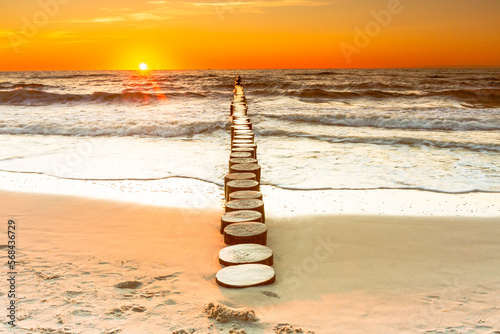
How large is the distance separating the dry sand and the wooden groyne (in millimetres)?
102

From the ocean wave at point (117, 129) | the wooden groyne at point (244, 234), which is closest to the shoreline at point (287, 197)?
the wooden groyne at point (244, 234)

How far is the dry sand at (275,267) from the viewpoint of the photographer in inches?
91.4

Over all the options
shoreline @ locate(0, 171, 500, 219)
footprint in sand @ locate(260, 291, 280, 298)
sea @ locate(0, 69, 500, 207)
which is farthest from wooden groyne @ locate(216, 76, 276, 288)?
sea @ locate(0, 69, 500, 207)

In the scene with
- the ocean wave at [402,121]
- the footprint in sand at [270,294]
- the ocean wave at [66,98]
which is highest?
the ocean wave at [66,98]

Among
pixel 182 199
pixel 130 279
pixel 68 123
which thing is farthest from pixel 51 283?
pixel 68 123

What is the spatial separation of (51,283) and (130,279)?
20.5 inches

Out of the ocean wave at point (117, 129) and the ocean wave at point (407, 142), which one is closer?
the ocean wave at point (407, 142)

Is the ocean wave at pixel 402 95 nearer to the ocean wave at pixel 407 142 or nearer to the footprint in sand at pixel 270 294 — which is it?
the ocean wave at pixel 407 142

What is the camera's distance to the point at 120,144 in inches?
366

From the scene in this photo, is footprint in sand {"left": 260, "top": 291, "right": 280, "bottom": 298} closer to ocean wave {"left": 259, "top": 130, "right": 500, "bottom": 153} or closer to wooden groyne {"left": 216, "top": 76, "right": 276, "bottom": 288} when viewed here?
wooden groyne {"left": 216, "top": 76, "right": 276, "bottom": 288}

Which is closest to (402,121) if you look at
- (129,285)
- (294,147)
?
(294,147)

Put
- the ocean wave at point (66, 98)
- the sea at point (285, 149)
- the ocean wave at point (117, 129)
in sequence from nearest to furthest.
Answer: the sea at point (285, 149)
the ocean wave at point (117, 129)
the ocean wave at point (66, 98)

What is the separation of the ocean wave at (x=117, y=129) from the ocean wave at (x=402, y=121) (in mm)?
3871

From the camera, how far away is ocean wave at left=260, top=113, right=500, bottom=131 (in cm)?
1255
